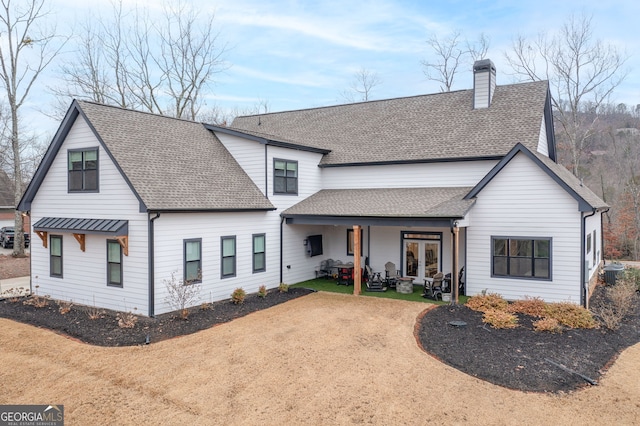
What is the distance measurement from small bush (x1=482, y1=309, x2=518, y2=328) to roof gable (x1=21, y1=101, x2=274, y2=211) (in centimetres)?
812

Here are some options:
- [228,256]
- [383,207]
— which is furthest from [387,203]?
[228,256]

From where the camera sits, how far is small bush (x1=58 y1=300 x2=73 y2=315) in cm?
Result: 1262

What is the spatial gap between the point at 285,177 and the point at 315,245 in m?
3.28

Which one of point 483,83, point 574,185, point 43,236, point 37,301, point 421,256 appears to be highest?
point 483,83

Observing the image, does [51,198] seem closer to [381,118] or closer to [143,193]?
[143,193]

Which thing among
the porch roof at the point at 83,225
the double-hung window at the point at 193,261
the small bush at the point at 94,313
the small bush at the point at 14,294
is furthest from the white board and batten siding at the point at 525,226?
the small bush at the point at 14,294

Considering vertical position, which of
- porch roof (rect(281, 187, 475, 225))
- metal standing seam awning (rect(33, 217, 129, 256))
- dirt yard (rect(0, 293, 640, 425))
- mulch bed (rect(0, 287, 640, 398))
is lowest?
dirt yard (rect(0, 293, 640, 425))

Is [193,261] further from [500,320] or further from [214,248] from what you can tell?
[500,320]

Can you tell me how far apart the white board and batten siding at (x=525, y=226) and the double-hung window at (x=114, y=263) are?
1119cm

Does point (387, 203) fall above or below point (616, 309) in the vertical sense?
above

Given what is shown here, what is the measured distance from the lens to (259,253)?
15.4 meters

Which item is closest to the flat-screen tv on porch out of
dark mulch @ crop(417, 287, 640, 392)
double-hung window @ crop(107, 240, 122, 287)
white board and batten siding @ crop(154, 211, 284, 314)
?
white board and batten siding @ crop(154, 211, 284, 314)

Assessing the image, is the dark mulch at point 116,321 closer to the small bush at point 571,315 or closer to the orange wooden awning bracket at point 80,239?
the orange wooden awning bracket at point 80,239

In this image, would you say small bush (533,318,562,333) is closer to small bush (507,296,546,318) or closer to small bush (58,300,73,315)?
small bush (507,296,546,318)
